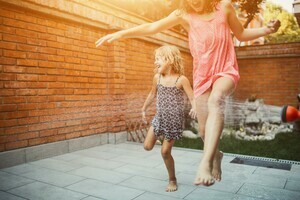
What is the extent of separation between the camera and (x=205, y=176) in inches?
87.7

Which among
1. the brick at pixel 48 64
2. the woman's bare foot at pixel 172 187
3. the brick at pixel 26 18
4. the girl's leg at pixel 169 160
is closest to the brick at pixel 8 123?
the brick at pixel 48 64

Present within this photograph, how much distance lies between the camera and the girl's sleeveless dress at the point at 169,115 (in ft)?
12.0

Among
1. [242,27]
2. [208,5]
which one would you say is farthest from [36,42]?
[242,27]

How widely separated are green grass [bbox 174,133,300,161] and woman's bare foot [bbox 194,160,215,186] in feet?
14.4

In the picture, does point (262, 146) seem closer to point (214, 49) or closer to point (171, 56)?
point (171, 56)

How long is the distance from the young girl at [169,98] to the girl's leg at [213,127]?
113 centimetres

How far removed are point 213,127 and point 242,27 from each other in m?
1.07

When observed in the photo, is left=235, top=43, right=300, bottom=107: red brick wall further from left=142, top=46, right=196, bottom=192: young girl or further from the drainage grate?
left=142, top=46, right=196, bottom=192: young girl

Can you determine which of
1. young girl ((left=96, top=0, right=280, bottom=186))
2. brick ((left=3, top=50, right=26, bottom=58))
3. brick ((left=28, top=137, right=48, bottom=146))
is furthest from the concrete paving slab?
brick ((left=3, top=50, right=26, bottom=58))

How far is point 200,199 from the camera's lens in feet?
11.7

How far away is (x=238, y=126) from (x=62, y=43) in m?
7.07

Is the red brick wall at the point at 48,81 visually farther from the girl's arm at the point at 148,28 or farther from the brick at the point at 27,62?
the girl's arm at the point at 148,28

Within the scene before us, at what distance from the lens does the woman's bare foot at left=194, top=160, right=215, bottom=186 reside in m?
2.21

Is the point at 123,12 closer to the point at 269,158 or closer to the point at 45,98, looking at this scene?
the point at 45,98
